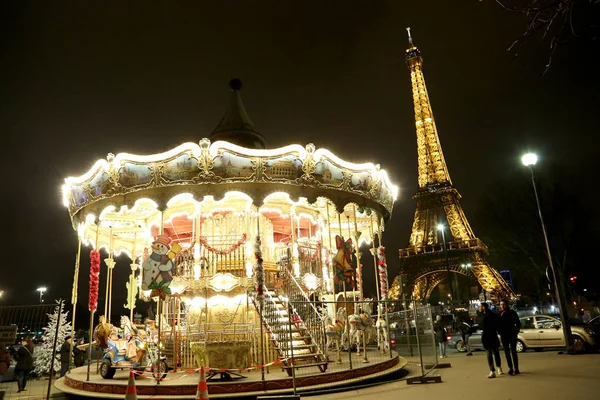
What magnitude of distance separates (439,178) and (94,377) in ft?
169

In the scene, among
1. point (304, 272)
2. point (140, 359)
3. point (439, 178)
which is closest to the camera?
point (140, 359)

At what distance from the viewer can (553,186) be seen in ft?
95.5

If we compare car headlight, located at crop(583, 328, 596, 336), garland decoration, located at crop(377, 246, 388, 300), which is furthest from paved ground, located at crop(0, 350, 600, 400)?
garland decoration, located at crop(377, 246, 388, 300)

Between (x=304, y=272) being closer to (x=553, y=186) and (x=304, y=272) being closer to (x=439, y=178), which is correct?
(x=553, y=186)

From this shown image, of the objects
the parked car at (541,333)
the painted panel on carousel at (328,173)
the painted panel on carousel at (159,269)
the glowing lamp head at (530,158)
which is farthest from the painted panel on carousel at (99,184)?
the parked car at (541,333)

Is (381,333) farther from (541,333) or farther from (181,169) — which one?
(181,169)

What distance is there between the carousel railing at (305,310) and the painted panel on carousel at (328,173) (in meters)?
3.10

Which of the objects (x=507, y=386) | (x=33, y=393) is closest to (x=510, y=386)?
(x=507, y=386)

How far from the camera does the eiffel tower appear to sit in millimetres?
47375

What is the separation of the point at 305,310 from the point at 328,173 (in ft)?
12.5

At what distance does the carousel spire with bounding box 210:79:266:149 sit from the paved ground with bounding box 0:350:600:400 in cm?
885

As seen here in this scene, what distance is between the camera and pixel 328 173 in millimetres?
11500

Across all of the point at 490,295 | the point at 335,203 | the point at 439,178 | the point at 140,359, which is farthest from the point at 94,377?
the point at 439,178

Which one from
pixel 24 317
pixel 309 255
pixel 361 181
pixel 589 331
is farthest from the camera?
pixel 309 255
